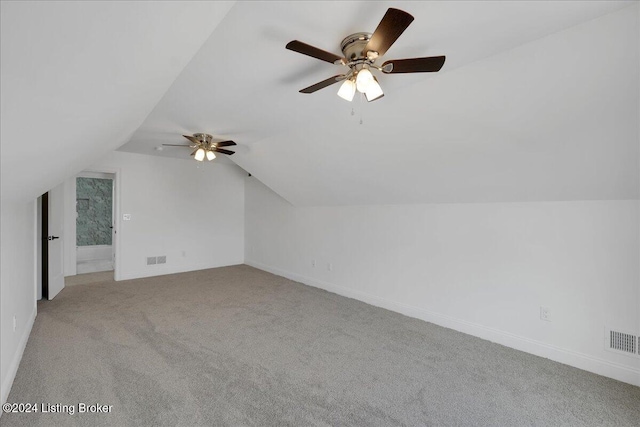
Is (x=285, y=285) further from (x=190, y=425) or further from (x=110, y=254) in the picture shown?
(x=110, y=254)

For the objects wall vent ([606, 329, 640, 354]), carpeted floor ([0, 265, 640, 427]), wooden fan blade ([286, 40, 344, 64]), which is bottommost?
carpeted floor ([0, 265, 640, 427])

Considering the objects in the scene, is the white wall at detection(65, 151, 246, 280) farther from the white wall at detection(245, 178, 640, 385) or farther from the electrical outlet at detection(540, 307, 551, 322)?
the electrical outlet at detection(540, 307, 551, 322)

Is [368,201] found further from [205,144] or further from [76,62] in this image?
[76,62]

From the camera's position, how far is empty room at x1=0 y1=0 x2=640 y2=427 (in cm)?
150

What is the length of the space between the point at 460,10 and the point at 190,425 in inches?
111

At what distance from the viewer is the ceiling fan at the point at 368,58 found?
1.49 m

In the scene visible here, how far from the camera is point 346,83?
1975 millimetres

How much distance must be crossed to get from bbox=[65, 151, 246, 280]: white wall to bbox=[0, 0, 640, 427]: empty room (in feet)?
3.57

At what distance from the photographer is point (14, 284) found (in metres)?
2.49

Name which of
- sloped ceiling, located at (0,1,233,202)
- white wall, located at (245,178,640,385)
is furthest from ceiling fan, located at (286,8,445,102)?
white wall, located at (245,178,640,385)

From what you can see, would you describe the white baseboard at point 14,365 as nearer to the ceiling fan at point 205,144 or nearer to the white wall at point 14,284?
the white wall at point 14,284

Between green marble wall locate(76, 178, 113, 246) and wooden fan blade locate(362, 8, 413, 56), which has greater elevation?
wooden fan blade locate(362, 8, 413, 56)

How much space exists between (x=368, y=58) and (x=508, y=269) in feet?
7.98

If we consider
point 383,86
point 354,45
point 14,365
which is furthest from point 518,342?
point 14,365
